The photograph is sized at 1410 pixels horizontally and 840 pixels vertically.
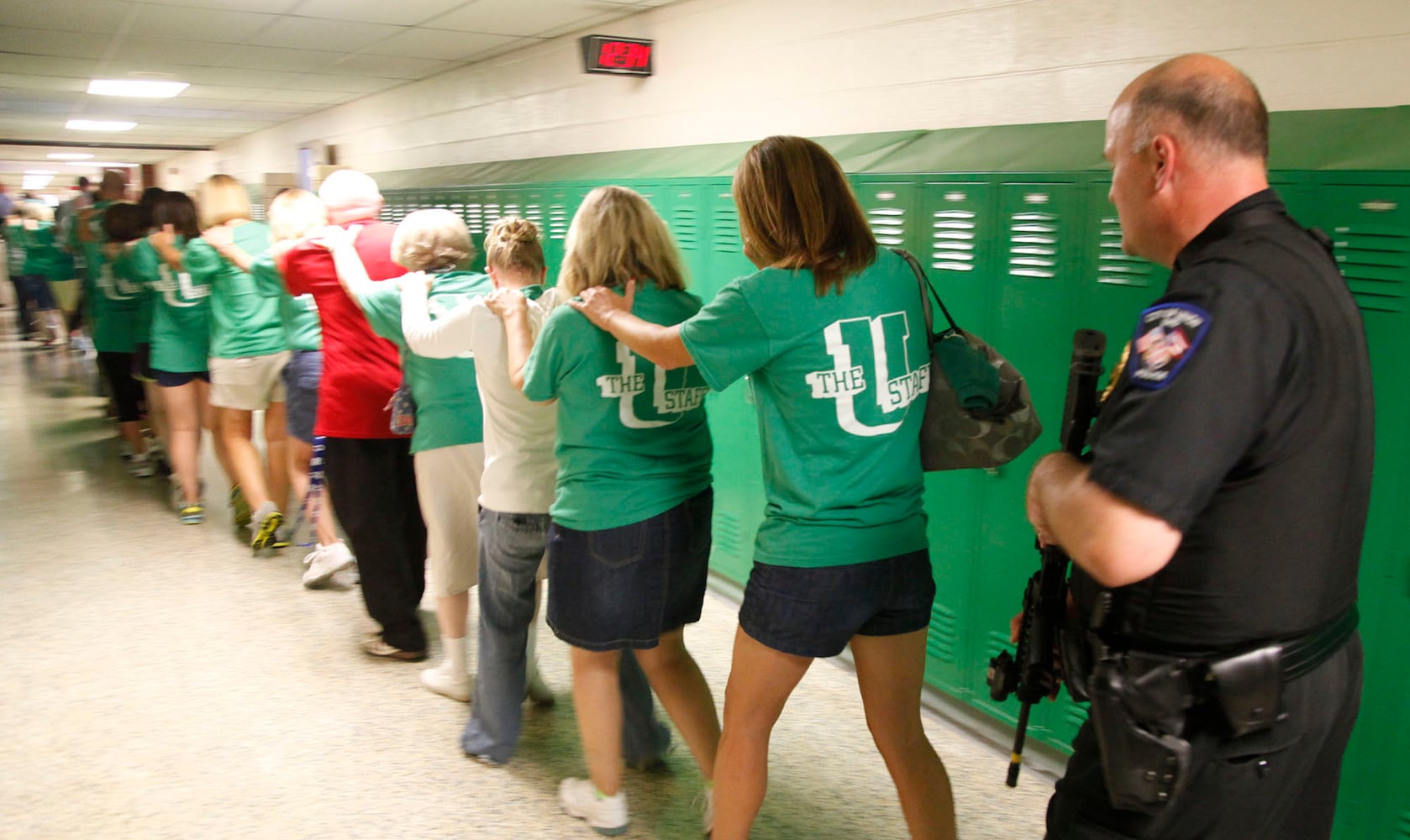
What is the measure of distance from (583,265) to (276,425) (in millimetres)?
2881

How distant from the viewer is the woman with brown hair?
5.36 ft

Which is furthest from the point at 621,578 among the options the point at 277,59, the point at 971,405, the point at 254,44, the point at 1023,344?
the point at 277,59

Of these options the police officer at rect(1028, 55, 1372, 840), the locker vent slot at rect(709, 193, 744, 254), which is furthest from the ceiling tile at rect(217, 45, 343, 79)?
the police officer at rect(1028, 55, 1372, 840)

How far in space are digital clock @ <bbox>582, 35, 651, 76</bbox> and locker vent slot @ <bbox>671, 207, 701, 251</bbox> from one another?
0.88 metres

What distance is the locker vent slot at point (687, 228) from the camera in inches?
136

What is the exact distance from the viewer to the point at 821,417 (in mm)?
1643

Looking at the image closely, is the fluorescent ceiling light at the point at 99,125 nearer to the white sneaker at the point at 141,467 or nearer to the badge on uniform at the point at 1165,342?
the white sneaker at the point at 141,467

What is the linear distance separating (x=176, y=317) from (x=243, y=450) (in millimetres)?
790

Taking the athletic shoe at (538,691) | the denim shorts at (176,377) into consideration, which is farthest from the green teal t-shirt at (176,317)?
the athletic shoe at (538,691)

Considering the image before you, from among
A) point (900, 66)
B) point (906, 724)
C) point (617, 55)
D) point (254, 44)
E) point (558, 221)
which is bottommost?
point (906, 724)

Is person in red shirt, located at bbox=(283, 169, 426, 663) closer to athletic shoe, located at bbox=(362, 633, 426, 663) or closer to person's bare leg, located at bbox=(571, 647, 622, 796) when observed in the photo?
athletic shoe, located at bbox=(362, 633, 426, 663)

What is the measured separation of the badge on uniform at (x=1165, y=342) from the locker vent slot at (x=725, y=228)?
86.9 inches

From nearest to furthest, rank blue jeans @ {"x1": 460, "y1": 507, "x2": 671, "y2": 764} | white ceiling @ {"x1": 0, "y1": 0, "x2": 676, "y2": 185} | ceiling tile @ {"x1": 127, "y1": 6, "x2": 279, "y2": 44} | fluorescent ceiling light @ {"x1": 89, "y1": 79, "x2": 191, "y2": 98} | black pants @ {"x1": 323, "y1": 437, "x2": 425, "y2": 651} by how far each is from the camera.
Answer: blue jeans @ {"x1": 460, "y1": 507, "x2": 671, "y2": 764}
black pants @ {"x1": 323, "y1": 437, "x2": 425, "y2": 651}
white ceiling @ {"x1": 0, "y1": 0, "x2": 676, "y2": 185}
ceiling tile @ {"x1": 127, "y1": 6, "x2": 279, "y2": 44}
fluorescent ceiling light @ {"x1": 89, "y1": 79, "x2": 191, "y2": 98}

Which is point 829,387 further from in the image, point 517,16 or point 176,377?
point 176,377
